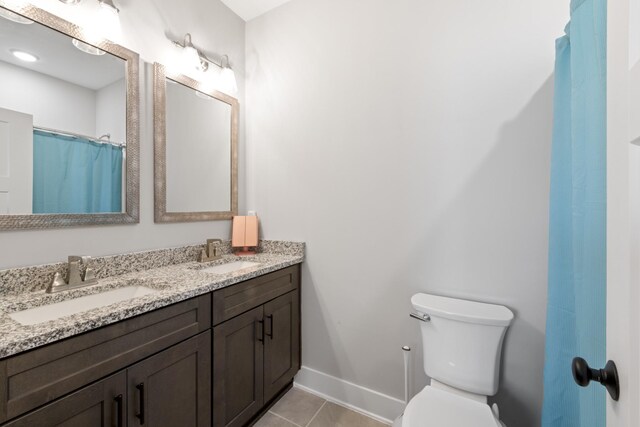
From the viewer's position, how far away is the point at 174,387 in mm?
1144

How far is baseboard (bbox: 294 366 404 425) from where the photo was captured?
1.66 m

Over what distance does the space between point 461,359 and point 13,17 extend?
240cm

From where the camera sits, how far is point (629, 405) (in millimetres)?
416

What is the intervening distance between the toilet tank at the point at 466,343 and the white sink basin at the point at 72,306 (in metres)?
1.37

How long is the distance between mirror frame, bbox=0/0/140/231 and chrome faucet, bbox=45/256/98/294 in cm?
17

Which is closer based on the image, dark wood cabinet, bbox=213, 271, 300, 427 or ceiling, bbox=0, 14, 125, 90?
ceiling, bbox=0, 14, 125, 90

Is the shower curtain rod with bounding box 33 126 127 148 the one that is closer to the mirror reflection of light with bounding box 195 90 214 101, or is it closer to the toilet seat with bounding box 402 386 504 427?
the mirror reflection of light with bounding box 195 90 214 101

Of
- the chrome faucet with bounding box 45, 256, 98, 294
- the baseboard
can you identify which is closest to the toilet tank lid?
the baseboard

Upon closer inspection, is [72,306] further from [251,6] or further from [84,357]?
[251,6]

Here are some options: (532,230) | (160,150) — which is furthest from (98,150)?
(532,230)

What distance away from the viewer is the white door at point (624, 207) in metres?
0.41

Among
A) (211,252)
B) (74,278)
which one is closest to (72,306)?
(74,278)

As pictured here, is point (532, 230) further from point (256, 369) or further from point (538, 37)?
point (256, 369)

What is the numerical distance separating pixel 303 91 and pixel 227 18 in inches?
32.0
